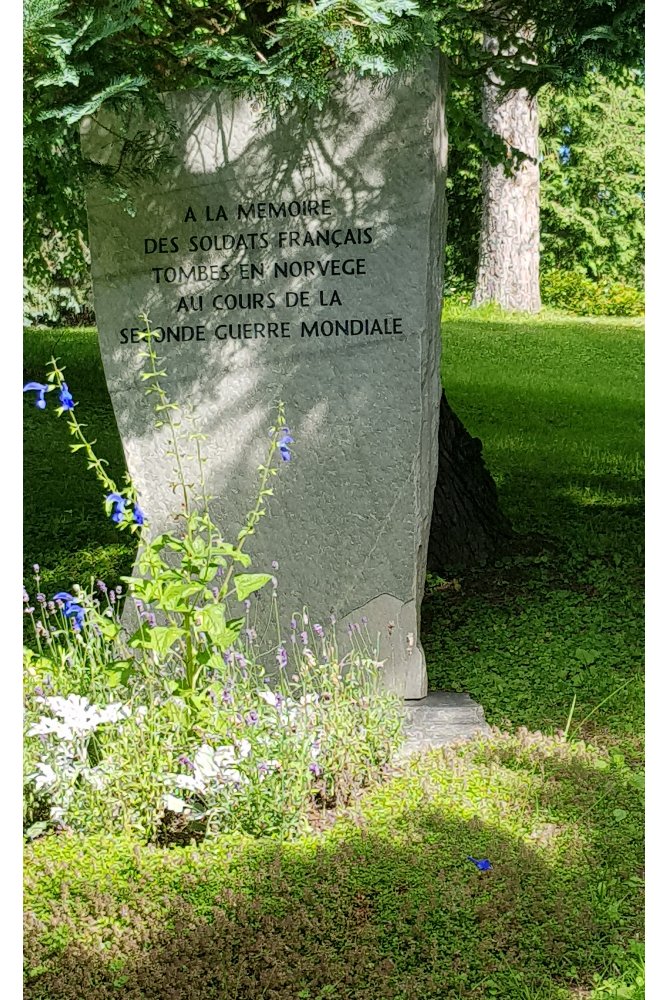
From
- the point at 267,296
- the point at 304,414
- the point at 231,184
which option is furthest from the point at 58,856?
the point at 231,184

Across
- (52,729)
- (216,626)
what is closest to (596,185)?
(216,626)

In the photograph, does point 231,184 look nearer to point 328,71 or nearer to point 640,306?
point 328,71

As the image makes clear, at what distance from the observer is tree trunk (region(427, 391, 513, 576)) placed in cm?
649

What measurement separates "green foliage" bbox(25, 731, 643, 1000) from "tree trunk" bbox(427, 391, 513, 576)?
2704 mm

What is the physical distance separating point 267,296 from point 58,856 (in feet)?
7.74

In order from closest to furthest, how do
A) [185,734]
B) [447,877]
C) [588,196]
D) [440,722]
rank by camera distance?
[447,877]
[185,734]
[440,722]
[588,196]

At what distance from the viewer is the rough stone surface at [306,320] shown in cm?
445

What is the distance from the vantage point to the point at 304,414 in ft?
15.2

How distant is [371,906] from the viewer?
3.26 m

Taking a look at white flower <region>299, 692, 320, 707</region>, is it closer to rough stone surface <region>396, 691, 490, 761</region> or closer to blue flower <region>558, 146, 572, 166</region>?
rough stone surface <region>396, 691, 490, 761</region>

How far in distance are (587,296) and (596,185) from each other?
140 inches

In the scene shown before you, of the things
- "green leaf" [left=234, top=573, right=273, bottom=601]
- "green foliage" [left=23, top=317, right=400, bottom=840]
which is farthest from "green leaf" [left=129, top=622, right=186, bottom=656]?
"green leaf" [left=234, top=573, right=273, bottom=601]

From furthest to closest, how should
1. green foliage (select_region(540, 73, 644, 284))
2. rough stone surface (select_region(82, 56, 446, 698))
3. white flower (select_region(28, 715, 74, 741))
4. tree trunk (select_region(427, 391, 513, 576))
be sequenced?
green foliage (select_region(540, 73, 644, 284)), tree trunk (select_region(427, 391, 513, 576)), rough stone surface (select_region(82, 56, 446, 698)), white flower (select_region(28, 715, 74, 741))

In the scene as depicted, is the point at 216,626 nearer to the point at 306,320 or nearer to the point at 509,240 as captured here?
the point at 306,320
